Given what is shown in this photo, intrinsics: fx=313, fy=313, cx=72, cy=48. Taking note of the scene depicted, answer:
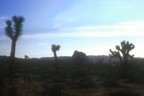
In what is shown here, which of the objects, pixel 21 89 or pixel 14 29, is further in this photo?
pixel 14 29

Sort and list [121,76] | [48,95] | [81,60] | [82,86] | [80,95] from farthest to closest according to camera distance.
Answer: [81,60], [121,76], [82,86], [80,95], [48,95]

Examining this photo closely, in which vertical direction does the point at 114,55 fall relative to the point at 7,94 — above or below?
above

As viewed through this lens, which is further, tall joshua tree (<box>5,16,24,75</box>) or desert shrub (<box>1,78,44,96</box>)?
tall joshua tree (<box>5,16,24,75</box>)

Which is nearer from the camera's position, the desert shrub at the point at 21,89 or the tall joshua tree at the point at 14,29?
the desert shrub at the point at 21,89

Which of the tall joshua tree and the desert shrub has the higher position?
the tall joshua tree

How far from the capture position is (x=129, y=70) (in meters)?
38.2

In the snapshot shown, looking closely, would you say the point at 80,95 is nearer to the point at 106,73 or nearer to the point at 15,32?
the point at 15,32

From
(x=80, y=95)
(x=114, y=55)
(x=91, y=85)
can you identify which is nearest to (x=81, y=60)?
(x=114, y=55)

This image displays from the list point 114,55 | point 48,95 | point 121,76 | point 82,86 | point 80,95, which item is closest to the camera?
point 48,95

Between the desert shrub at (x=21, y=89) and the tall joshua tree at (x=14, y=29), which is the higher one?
the tall joshua tree at (x=14, y=29)

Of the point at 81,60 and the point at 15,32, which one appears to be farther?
the point at 81,60

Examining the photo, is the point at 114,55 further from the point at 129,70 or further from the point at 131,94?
the point at 131,94

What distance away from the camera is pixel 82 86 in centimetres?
2797

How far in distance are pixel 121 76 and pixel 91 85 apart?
1008cm
